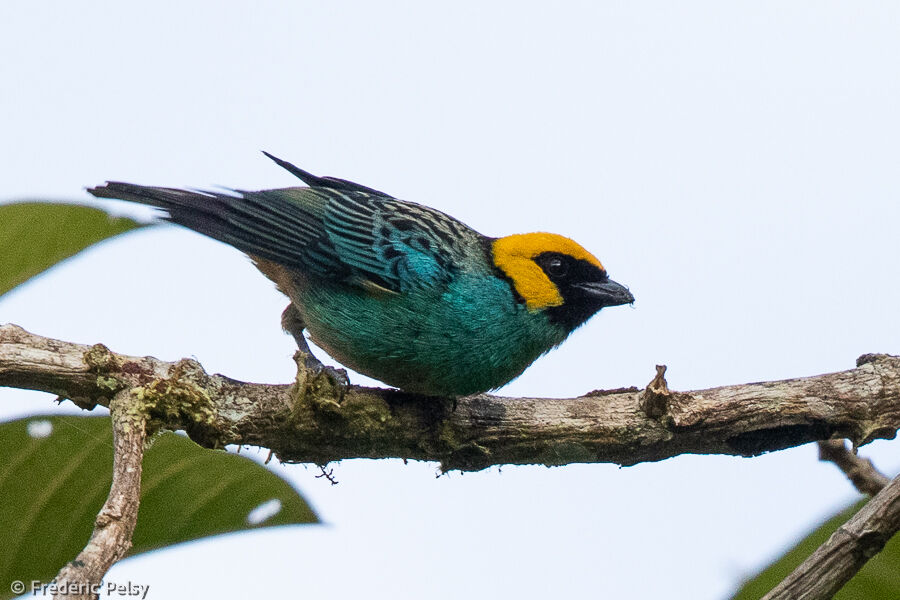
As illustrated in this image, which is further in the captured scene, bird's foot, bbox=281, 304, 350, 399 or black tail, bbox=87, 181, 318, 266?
black tail, bbox=87, 181, 318, 266

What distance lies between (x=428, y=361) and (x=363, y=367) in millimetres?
355

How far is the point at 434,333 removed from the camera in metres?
4.62

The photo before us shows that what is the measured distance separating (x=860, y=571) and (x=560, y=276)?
81.0 inches

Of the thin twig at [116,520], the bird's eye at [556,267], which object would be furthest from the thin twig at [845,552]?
the bird's eye at [556,267]

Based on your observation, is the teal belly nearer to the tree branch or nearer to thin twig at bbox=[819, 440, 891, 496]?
the tree branch

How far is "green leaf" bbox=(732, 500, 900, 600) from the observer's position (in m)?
3.56

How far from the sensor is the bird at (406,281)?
462 centimetres

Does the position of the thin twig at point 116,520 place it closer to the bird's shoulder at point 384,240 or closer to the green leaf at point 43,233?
the green leaf at point 43,233

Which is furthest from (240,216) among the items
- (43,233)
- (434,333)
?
(43,233)

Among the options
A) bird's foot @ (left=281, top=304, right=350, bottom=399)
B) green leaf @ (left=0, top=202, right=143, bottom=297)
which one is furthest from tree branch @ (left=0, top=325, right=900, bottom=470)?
green leaf @ (left=0, top=202, right=143, bottom=297)

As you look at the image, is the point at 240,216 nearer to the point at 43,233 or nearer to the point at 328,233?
the point at 328,233

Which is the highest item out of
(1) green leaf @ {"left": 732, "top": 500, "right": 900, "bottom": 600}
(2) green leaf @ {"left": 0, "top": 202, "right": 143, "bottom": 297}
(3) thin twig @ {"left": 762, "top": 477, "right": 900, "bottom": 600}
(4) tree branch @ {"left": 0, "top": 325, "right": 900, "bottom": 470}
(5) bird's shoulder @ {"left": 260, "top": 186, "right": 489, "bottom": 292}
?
(2) green leaf @ {"left": 0, "top": 202, "right": 143, "bottom": 297}

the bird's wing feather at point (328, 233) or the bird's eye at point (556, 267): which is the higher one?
the bird's wing feather at point (328, 233)

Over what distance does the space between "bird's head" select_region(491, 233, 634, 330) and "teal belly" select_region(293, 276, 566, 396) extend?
11 centimetres
